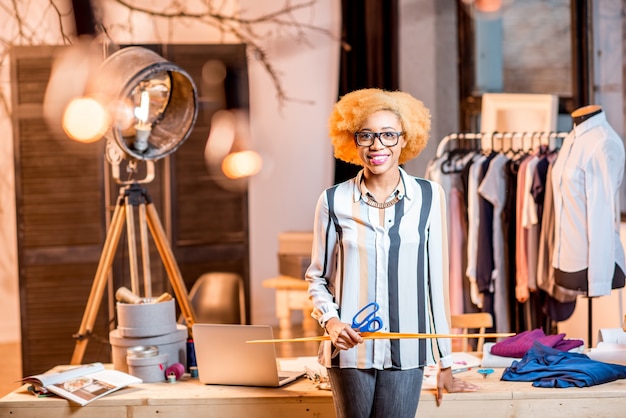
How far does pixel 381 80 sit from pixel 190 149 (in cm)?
134

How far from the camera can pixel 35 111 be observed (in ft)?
17.0

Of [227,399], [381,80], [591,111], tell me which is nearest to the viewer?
[227,399]

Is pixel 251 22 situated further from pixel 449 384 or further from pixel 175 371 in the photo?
pixel 449 384

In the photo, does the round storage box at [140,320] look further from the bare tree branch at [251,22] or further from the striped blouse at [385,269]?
the bare tree branch at [251,22]

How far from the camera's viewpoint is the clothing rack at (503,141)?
163 inches

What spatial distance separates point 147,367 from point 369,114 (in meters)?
1.21

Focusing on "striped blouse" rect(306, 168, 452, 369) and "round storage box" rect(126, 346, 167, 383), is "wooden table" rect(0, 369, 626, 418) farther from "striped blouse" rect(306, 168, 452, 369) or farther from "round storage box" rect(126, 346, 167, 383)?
"striped blouse" rect(306, 168, 452, 369)

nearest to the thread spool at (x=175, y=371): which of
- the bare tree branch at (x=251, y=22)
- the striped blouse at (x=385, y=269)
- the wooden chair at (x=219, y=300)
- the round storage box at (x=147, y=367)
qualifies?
the round storage box at (x=147, y=367)

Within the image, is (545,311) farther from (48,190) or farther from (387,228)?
(48,190)

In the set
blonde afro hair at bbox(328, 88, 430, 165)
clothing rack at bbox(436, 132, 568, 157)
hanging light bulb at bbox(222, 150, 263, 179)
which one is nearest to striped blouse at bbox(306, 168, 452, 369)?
blonde afro hair at bbox(328, 88, 430, 165)

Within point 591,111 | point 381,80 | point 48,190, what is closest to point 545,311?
point 591,111

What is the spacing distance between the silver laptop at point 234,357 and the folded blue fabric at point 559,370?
0.75 m

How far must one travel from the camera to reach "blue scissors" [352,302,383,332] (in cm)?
205

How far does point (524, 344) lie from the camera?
2.92 metres
